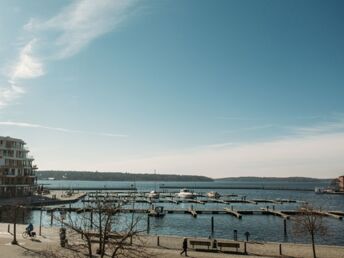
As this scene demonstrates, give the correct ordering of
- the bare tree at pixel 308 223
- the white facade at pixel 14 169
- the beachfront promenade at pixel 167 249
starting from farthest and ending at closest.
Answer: the white facade at pixel 14 169 < the bare tree at pixel 308 223 < the beachfront promenade at pixel 167 249

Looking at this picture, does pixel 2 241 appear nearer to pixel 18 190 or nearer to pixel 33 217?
pixel 33 217

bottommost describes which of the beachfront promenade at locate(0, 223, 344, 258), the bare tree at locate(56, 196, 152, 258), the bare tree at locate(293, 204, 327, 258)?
the beachfront promenade at locate(0, 223, 344, 258)

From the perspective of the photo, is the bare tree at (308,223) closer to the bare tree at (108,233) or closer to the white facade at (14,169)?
the bare tree at (108,233)

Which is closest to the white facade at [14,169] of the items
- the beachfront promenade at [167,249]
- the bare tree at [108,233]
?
the beachfront promenade at [167,249]

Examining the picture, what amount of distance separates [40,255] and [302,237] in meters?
40.6

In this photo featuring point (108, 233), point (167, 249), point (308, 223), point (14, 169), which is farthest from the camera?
point (14, 169)

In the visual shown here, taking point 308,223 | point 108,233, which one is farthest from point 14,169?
point 108,233

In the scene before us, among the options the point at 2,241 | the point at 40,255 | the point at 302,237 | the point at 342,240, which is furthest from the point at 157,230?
the point at 40,255

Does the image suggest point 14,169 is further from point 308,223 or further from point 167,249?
point 308,223

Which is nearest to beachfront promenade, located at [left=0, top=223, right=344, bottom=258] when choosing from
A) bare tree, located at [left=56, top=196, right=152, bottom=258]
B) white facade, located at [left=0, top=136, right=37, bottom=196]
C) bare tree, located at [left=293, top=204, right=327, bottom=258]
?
bare tree, located at [left=293, top=204, right=327, bottom=258]

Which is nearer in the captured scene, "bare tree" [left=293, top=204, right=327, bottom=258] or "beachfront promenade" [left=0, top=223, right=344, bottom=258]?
"beachfront promenade" [left=0, top=223, right=344, bottom=258]

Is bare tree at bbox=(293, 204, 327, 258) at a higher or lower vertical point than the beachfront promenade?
higher

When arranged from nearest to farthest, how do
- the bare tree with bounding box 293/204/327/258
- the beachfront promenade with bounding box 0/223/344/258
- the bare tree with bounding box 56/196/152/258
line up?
the bare tree with bounding box 56/196/152/258 < the beachfront promenade with bounding box 0/223/344/258 < the bare tree with bounding box 293/204/327/258

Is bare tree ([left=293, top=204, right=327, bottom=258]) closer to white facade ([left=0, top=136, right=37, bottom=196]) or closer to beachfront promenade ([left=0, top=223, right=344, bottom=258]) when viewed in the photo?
beachfront promenade ([left=0, top=223, right=344, bottom=258])
